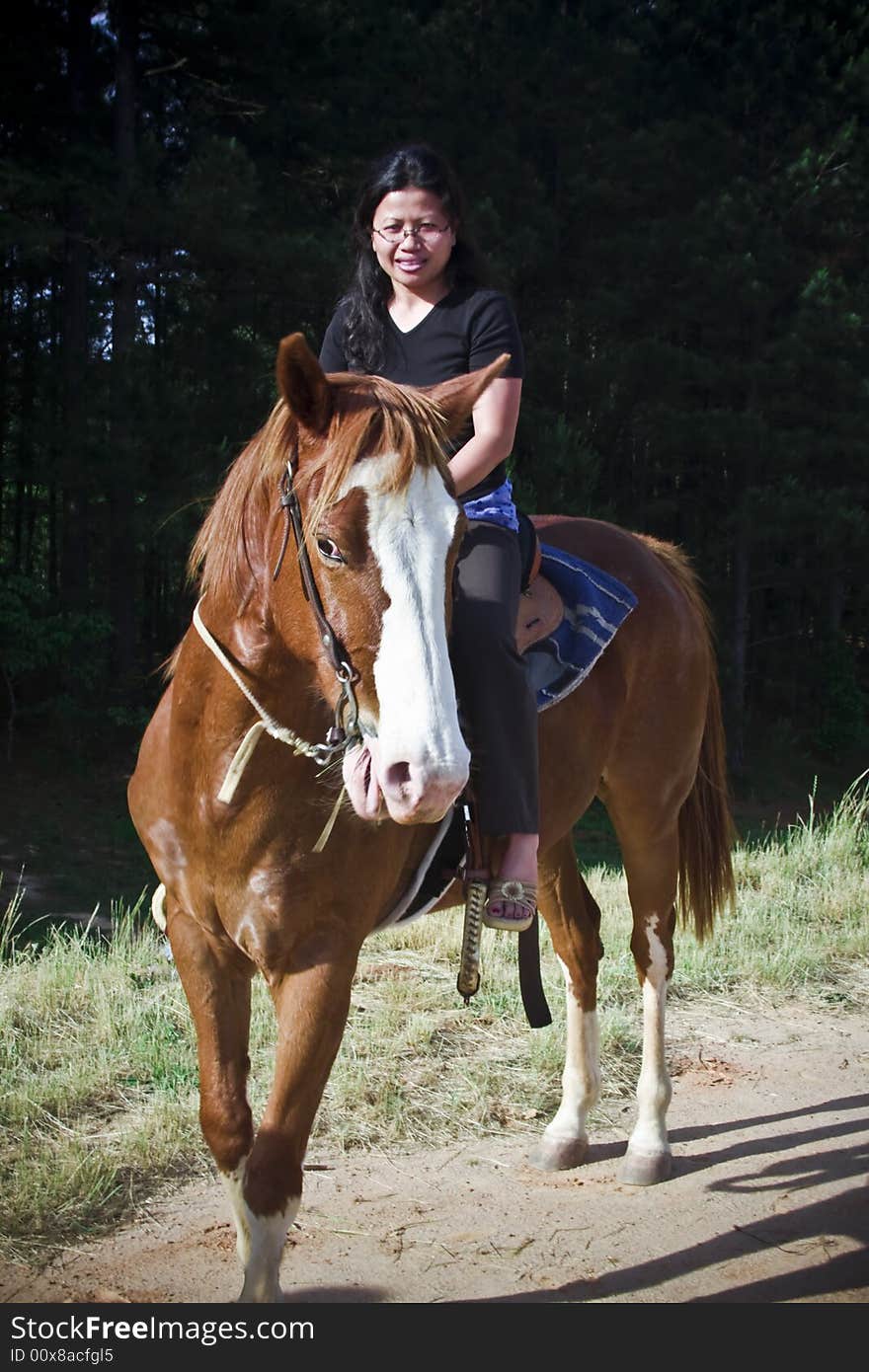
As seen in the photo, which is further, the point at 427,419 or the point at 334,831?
the point at 334,831

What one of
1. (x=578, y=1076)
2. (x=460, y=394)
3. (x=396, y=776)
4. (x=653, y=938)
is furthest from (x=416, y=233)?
(x=578, y=1076)

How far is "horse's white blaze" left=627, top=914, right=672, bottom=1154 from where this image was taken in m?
3.92

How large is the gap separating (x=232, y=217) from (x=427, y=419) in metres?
12.4

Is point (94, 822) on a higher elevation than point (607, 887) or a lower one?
lower

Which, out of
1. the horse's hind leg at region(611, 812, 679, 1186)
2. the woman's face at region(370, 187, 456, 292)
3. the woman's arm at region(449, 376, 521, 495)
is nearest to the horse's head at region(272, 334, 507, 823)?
the woman's arm at region(449, 376, 521, 495)

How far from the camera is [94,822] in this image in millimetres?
14164

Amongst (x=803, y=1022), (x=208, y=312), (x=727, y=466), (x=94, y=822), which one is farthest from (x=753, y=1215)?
(x=727, y=466)

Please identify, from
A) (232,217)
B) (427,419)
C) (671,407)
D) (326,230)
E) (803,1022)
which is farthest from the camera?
(671,407)

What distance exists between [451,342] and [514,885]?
1484mm

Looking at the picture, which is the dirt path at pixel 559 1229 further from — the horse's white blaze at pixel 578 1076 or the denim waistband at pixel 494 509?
the denim waistband at pixel 494 509

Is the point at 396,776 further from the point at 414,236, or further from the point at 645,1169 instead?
the point at 645,1169

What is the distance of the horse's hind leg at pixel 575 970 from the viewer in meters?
4.05

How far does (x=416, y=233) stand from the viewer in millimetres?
3131

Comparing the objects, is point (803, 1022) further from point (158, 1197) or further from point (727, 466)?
point (727, 466)
